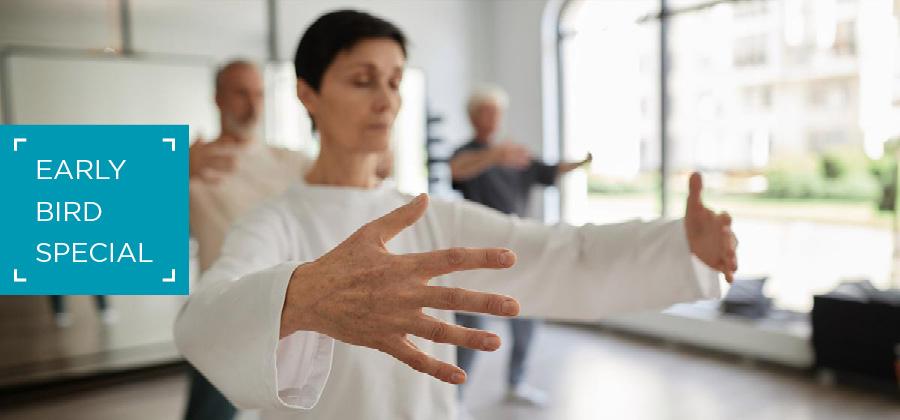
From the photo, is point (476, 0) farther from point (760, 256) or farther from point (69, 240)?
point (69, 240)

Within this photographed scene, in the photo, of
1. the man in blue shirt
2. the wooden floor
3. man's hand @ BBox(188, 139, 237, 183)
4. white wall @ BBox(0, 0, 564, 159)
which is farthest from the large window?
man's hand @ BBox(188, 139, 237, 183)

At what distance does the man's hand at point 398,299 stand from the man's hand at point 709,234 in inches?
19.6

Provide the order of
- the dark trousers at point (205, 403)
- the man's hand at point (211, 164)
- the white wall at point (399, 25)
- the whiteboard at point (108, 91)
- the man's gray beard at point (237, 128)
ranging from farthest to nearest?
the white wall at point (399, 25) < the whiteboard at point (108, 91) < the man's gray beard at point (237, 128) < the man's hand at point (211, 164) < the dark trousers at point (205, 403)

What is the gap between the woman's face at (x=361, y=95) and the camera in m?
0.95

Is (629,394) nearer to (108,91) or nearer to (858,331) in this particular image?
(858,331)

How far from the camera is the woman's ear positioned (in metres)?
1.00

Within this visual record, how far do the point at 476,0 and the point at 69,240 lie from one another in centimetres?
515

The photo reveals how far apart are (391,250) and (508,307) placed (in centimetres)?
40

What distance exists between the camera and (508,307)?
576 mm

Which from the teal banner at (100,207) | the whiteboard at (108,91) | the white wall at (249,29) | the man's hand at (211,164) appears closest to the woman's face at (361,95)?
the teal banner at (100,207)

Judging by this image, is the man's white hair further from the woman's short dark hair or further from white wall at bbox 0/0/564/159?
the woman's short dark hair

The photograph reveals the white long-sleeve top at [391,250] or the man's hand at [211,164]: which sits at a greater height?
the man's hand at [211,164]

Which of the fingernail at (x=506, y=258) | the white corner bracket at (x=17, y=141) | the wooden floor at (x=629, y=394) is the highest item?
the white corner bracket at (x=17, y=141)

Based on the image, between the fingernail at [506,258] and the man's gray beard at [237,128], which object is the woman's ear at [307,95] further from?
the man's gray beard at [237,128]
